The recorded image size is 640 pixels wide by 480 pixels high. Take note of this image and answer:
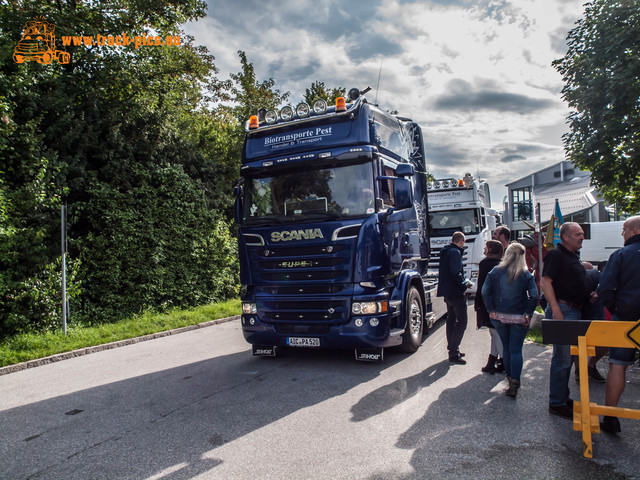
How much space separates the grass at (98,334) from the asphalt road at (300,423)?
0.83 meters

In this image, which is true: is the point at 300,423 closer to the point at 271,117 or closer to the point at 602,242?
the point at 271,117

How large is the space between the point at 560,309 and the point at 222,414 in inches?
146

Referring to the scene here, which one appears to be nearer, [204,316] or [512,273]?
[512,273]

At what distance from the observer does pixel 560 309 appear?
4539 millimetres

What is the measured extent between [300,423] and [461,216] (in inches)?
420

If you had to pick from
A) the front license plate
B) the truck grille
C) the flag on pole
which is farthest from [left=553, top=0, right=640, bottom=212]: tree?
the front license plate

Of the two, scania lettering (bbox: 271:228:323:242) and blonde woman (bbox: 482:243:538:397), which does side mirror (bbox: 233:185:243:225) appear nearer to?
scania lettering (bbox: 271:228:323:242)

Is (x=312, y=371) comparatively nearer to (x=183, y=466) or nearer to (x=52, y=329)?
(x=183, y=466)

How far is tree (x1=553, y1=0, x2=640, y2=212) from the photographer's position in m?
8.21

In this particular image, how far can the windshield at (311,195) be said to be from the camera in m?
6.17

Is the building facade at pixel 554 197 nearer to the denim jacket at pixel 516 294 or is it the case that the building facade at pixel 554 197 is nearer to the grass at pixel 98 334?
the grass at pixel 98 334

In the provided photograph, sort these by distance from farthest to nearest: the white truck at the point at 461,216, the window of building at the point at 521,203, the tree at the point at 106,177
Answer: the window of building at the point at 521,203
the white truck at the point at 461,216
the tree at the point at 106,177

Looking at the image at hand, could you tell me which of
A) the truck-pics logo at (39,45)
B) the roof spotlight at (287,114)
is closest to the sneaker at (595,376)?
the roof spotlight at (287,114)

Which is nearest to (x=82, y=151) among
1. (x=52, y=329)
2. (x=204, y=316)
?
(x=52, y=329)
